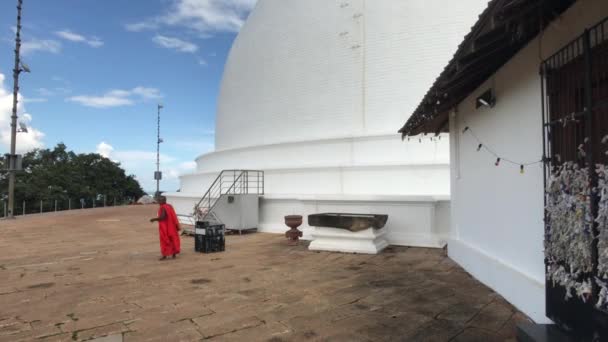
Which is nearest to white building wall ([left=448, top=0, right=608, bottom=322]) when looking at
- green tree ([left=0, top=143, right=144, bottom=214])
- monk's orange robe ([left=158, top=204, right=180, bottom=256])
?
monk's orange robe ([left=158, top=204, right=180, bottom=256])

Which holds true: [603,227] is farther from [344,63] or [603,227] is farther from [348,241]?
[344,63]

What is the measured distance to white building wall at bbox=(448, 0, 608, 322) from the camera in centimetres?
411

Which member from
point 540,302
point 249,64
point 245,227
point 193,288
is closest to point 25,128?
point 249,64

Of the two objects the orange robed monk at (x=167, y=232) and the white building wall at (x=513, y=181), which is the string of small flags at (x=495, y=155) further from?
the orange robed monk at (x=167, y=232)

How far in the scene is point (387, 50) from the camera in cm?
1280

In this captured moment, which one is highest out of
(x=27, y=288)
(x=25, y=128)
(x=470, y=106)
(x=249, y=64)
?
(x=249, y=64)

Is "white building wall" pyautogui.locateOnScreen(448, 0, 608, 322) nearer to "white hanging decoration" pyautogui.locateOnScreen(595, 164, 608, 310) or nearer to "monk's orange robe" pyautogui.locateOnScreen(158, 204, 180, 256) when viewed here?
"white hanging decoration" pyautogui.locateOnScreen(595, 164, 608, 310)

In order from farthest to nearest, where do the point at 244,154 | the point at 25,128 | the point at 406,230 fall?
the point at 25,128
the point at 244,154
the point at 406,230

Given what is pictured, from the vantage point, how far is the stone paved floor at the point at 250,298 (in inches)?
161

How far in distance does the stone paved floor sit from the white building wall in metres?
0.36

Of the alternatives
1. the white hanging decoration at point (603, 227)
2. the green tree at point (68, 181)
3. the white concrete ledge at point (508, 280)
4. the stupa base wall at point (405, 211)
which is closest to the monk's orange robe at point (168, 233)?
the stupa base wall at point (405, 211)

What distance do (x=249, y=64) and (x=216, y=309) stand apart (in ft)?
43.7

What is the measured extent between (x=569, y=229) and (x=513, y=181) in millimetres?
1883

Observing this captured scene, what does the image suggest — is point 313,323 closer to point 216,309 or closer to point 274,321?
point 274,321
